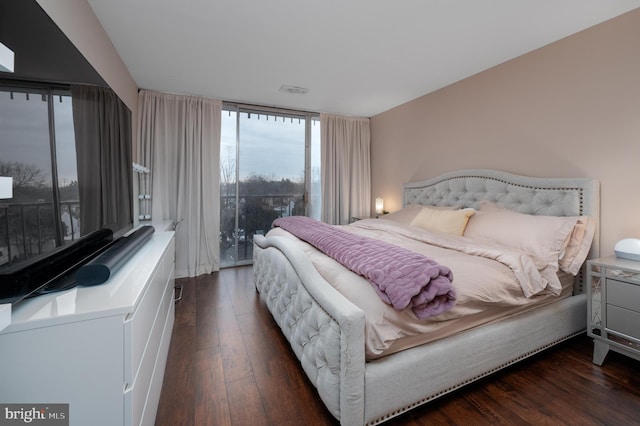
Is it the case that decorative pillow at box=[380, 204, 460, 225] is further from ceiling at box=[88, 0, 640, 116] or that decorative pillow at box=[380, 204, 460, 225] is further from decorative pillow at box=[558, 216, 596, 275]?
ceiling at box=[88, 0, 640, 116]

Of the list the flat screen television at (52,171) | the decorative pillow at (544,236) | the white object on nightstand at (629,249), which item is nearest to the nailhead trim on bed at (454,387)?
the decorative pillow at (544,236)

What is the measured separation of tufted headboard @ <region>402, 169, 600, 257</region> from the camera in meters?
2.24

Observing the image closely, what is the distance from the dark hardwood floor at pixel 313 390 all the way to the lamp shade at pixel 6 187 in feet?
4.23

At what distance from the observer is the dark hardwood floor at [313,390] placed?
4.74ft

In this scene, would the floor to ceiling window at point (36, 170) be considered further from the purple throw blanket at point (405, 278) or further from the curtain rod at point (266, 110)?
the curtain rod at point (266, 110)

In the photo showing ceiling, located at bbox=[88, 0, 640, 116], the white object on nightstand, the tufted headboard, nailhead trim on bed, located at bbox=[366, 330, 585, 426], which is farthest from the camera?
the tufted headboard

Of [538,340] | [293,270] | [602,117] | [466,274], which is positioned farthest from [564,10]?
[293,270]

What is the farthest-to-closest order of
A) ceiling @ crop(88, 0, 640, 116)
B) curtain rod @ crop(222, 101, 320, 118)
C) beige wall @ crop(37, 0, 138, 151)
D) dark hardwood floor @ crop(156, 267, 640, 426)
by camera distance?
curtain rod @ crop(222, 101, 320, 118) → ceiling @ crop(88, 0, 640, 116) → beige wall @ crop(37, 0, 138, 151) → dark hardwood floor @ crop(156, 267, 640, 426)

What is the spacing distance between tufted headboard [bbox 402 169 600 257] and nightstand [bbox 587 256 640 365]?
0.50m

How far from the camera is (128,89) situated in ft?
9.91

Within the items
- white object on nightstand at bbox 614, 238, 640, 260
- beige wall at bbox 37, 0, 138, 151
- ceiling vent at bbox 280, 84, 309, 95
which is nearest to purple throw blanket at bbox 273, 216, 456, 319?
white object on nightstand at bbox 614, 238, 640, 260

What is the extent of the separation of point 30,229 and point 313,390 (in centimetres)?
152

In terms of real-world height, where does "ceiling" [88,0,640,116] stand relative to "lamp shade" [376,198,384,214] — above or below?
above

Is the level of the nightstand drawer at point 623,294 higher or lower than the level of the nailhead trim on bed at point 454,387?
higher
